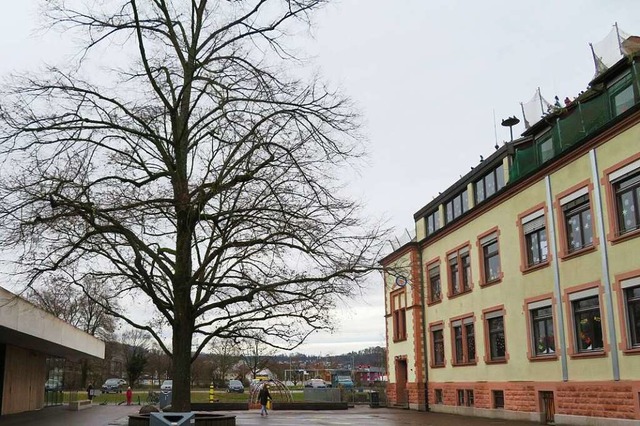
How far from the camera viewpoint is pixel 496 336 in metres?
30.3

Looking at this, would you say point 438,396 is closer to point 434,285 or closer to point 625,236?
point 434,285

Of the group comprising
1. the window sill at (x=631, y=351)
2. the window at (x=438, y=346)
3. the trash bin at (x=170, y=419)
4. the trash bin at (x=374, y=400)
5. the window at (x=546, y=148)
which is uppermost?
the window at (x=546, y=148)

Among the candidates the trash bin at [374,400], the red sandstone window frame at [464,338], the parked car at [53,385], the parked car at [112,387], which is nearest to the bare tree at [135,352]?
the parked car at [112,387]

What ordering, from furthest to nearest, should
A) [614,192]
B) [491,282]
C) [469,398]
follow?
[469,398] → [491,282] → [614,192]

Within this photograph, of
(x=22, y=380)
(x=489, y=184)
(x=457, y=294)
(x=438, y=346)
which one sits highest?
(x=489, y=184)

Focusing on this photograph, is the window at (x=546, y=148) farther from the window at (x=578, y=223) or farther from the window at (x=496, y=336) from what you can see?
the window at (x=496, y=336)

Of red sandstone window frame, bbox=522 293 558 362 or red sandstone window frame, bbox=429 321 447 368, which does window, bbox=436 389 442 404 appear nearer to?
red sandstone window frame, bbox=429 321 447 368

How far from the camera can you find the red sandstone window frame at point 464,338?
32.4 meters

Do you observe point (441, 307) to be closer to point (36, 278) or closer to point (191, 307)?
point (191, 307)

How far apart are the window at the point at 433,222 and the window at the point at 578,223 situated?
14778 mm

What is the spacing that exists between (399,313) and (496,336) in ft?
42.9

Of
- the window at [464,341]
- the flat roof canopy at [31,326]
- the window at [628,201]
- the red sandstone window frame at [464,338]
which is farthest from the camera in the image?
the window at [464,341]

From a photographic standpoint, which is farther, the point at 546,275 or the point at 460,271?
the point at 460,271

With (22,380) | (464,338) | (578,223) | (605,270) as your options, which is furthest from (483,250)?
(22,380)
